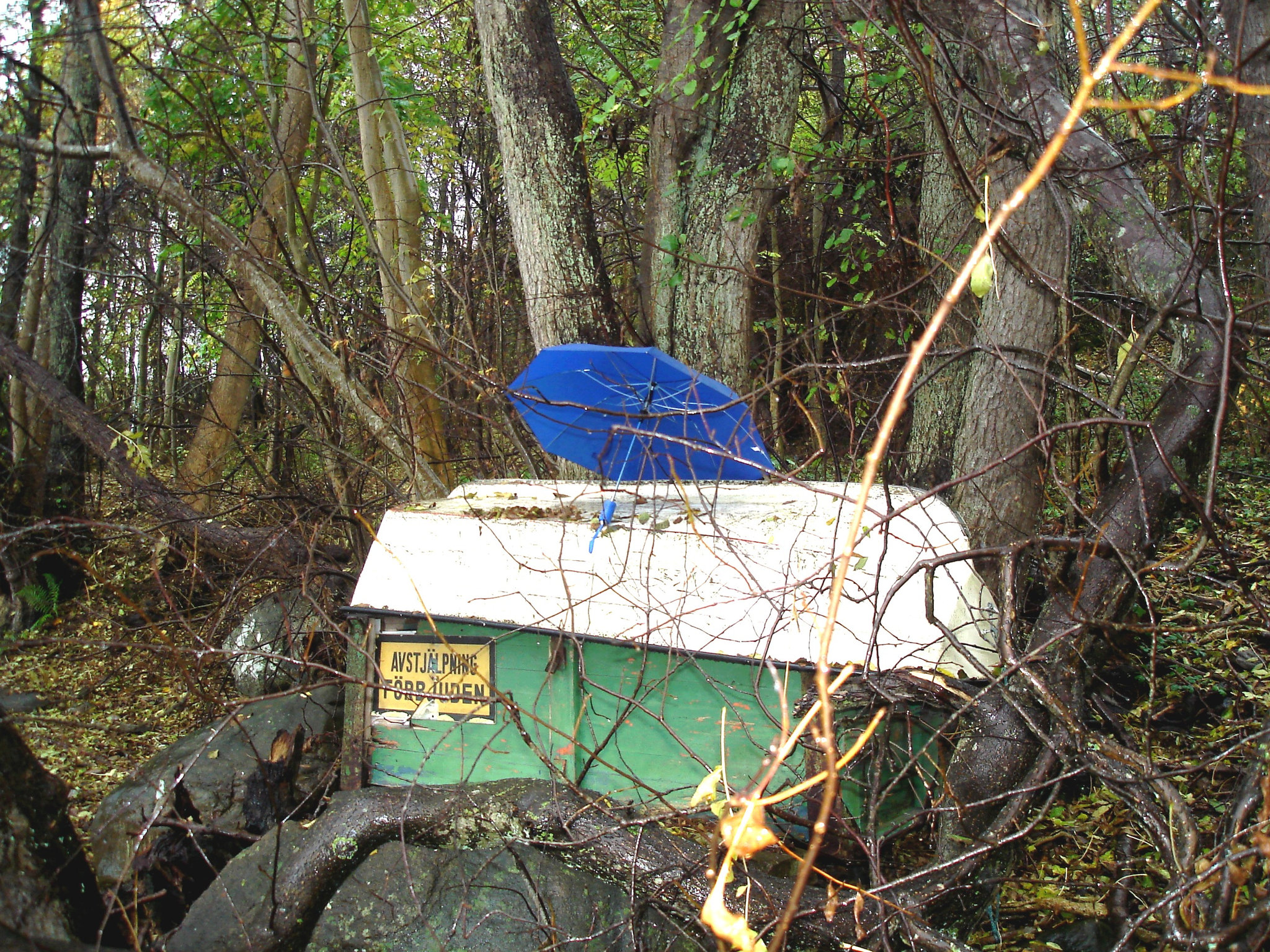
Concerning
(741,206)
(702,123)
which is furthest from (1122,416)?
(702,123)

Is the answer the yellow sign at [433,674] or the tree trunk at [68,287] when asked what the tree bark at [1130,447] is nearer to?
the yellow sign at [433,674]

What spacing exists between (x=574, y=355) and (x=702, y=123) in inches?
132

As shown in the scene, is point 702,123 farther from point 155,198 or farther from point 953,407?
point 155,198

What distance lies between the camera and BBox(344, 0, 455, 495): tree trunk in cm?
724

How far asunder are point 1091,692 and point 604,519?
85.8 inches

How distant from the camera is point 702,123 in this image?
21.8ft

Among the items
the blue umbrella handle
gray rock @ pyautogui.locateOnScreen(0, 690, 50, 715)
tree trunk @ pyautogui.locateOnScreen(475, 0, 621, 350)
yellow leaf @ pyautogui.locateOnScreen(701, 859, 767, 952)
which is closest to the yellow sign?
the blue umbrella handle

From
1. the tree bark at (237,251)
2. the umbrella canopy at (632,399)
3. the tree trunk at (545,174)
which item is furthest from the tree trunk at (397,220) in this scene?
the umbrella canopy at (632,399)

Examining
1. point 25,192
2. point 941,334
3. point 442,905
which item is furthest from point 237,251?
point 941,334

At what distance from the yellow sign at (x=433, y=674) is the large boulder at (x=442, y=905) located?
0.74 meters

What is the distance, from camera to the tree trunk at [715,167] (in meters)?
6.36

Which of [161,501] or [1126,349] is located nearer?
[1126,349]

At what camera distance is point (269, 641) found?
618cm

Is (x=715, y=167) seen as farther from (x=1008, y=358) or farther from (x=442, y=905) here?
(x=442, y=905)
